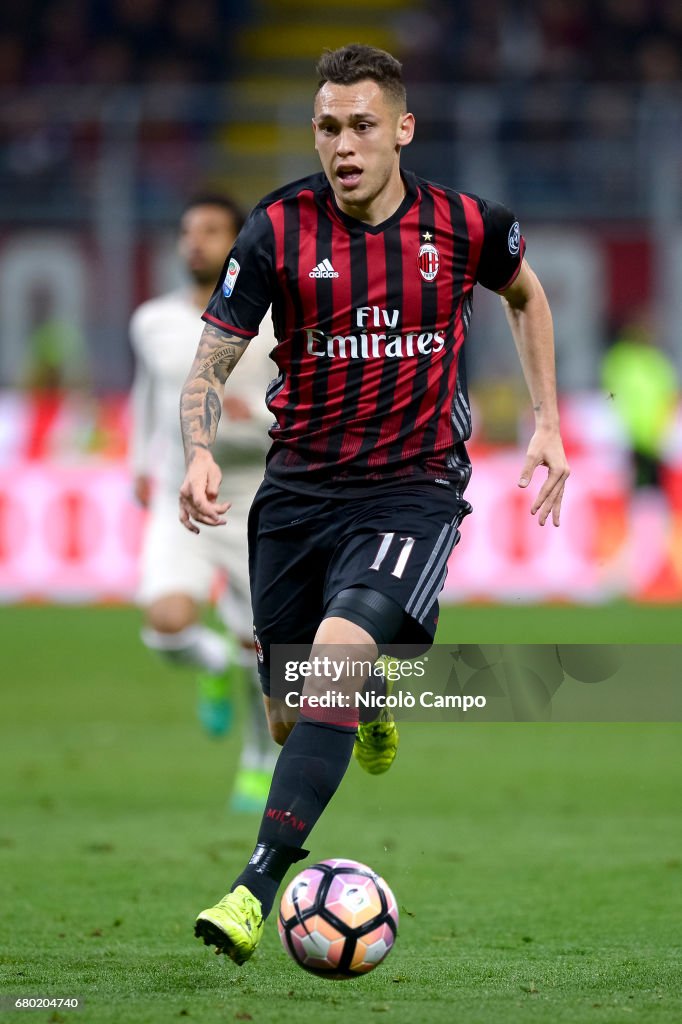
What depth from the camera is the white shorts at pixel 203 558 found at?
759 cm

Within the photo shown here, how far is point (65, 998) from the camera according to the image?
4.04 meters

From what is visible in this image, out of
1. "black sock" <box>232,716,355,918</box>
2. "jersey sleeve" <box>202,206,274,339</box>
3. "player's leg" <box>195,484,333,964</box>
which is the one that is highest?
"jersey sleeve" <box>202,206,274,339</box>

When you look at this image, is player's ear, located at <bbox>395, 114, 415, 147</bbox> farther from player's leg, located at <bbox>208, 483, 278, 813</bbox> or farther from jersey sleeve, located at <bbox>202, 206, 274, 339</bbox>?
player's leg, located at <bbox>208, 483, 278, 813</bbox>

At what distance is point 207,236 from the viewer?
7492 mm

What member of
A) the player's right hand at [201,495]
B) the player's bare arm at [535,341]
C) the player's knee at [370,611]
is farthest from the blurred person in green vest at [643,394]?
the player's right hand at [201,495]

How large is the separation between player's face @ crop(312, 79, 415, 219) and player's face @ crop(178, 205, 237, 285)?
280cm

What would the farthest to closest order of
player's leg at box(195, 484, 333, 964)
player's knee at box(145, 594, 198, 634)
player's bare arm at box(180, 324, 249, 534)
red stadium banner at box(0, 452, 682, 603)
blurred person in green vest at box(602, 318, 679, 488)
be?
blurred person in green vest at box(602, 318, 679, 488)
red stadium banner at box(0, 452, 682, 603)
player's knee at box(145, 594, 198, 634)
player's leg at box(195, 484, 333, 964)
player's bare arm at box(180, 324, 249, 534)

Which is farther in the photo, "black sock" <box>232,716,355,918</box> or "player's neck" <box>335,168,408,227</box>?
"player's neck" <box>335,168,408,227</box>

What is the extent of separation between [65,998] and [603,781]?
14.8 ft

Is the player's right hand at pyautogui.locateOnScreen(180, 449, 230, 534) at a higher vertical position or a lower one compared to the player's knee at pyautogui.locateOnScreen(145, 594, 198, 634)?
higher

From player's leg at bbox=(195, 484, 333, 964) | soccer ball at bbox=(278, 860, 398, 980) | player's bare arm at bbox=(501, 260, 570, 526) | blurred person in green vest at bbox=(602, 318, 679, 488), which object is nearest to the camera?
soccer ball at bbox=(278, 860, 398, 980)

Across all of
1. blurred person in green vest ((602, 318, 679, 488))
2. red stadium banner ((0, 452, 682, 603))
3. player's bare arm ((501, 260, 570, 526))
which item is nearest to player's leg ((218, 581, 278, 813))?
player's bare arm ((501, 260, 570, 526))

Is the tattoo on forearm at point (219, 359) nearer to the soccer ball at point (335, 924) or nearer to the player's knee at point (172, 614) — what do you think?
the soccer ball at point (335, 924)

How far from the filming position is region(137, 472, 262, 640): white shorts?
759 centimetres
